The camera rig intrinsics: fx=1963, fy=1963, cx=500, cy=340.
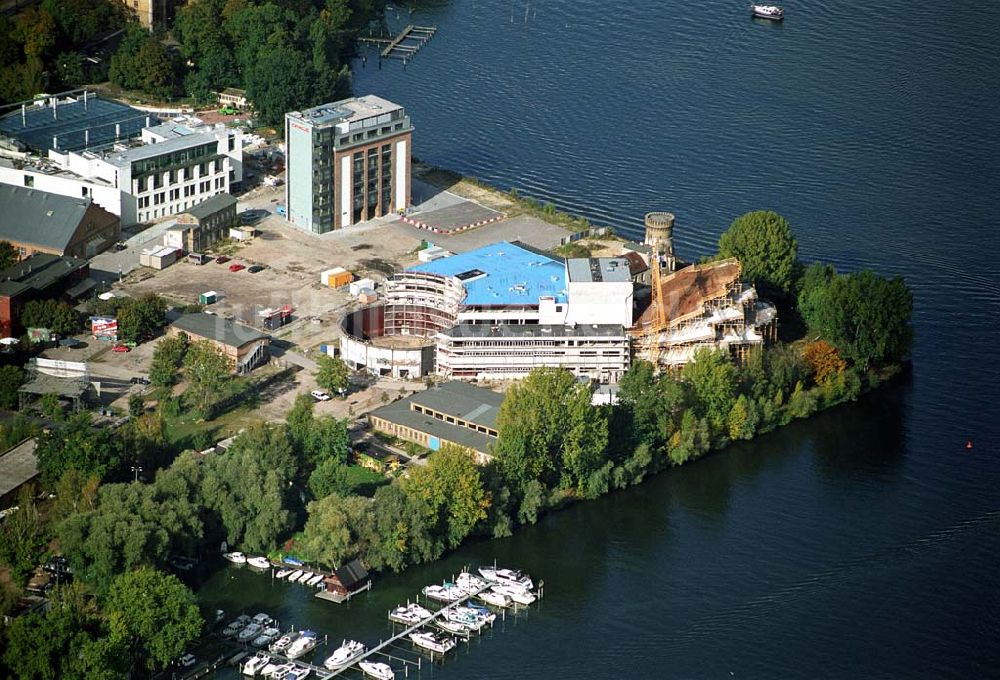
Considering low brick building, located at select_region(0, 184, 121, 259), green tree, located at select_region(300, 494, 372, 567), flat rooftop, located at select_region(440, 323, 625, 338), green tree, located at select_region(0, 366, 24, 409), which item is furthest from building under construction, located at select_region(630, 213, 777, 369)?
low brick building, located at select_region(0, 184, 121, 259)

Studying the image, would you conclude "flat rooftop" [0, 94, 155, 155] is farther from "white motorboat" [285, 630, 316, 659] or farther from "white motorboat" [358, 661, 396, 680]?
"white motorboat" [358, 661, 396, 680]

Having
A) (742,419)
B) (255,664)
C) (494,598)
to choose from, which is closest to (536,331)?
(742,419)

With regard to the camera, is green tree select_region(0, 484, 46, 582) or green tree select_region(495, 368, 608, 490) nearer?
green tree select_region(0, 484, 46, 582)

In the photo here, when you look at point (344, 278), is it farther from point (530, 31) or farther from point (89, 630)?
point (530, 31)

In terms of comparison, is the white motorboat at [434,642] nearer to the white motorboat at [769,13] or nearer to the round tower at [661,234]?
the round tower at [661,234]

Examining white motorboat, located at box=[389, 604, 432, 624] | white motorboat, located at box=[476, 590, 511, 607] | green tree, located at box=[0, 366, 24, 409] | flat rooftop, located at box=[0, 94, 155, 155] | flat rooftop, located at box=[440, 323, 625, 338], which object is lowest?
white motorboat, located at box=[389, 604, 432, 624]

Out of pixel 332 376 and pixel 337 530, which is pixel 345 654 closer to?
pixel 337 530

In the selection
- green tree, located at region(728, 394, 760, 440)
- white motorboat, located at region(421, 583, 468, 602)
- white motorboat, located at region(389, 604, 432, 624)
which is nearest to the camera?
white motorboat, located at region(389, 604, 432, 624)
